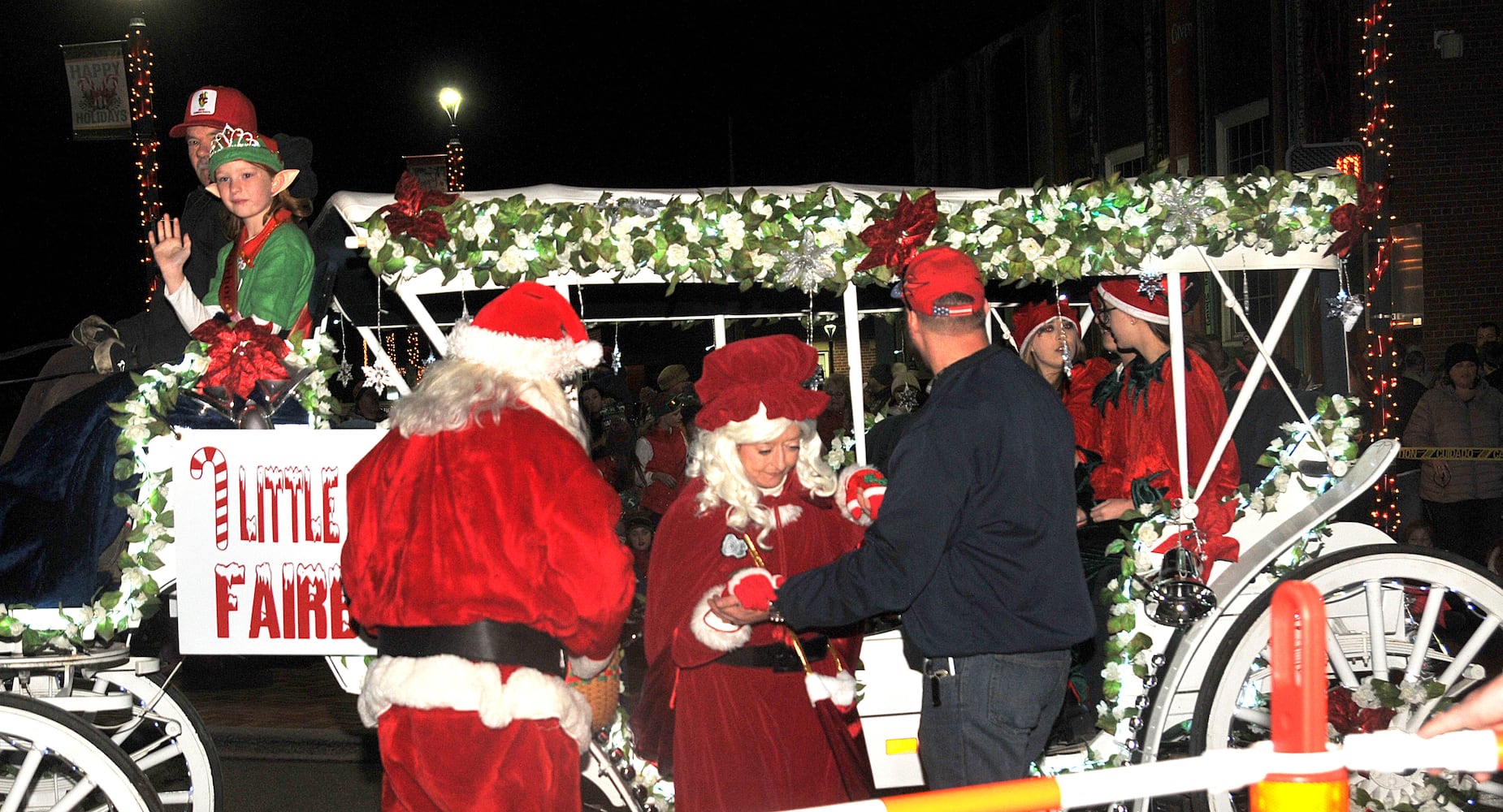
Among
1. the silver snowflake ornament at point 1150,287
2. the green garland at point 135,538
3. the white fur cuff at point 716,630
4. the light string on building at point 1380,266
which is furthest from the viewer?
the light string on building at point 1380,266

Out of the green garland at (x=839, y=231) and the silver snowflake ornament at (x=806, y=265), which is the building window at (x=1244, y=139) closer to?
the green garland at (x=839, y=231)

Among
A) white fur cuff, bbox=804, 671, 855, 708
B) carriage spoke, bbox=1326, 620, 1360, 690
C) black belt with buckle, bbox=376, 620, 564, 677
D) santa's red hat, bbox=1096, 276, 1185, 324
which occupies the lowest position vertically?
carriage spoke, bbox=1326, 620, 1360, 690

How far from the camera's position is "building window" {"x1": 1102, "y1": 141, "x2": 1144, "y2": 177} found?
17328 mm

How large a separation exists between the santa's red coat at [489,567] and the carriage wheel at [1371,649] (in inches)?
96.9

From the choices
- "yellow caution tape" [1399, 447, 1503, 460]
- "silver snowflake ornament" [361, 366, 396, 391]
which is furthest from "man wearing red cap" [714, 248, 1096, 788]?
"yellow caution tape" [1399, 447, 1503, 460]

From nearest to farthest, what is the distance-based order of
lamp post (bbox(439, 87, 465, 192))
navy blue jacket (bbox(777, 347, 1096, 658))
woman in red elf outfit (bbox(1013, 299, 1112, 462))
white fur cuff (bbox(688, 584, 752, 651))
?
navy blue jacket (bbox(777, 347, 1096, 658)) → white fur cuff (bbox(688, 584, 752, 651)) → woman in red elf outfit (bbox(1013, 299, 1112, 462)) → lamp post (bbox(439, 87, 465, 192))

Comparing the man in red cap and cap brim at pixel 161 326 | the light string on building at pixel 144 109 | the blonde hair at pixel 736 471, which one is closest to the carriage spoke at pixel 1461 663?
the blonde hair at pixel 736 471

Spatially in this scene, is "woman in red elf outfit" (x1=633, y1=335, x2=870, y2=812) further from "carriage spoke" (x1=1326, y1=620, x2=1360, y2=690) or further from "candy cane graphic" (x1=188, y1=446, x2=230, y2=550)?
"carriage spoke" (x1=1326, y1=620, x2=1360, y2=690)

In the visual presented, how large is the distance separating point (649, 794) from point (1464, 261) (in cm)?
1133

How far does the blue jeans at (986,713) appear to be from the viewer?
3361mm

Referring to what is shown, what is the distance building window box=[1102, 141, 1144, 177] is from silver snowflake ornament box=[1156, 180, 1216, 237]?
13077mm

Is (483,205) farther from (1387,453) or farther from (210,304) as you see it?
(1387,453)

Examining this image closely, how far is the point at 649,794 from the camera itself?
14.6ft

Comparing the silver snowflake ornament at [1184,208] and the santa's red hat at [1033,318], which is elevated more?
the silver snowflake ornament at [1184,208]
